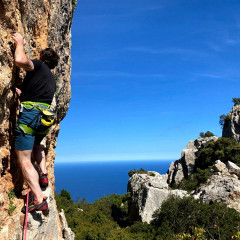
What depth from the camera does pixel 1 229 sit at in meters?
4.60

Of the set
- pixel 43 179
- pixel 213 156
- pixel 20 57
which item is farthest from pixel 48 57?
pixel 213 156

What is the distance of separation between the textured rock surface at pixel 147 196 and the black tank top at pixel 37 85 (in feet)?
96.9

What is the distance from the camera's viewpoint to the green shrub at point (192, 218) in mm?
24639

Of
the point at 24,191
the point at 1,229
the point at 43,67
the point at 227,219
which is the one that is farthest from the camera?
the point at 227,219

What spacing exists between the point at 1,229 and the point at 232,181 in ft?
105

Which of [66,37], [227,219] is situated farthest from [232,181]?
[66,37]

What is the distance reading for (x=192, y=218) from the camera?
2742 cm

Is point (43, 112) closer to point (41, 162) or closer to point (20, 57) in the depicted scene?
Answer: point (20, 57)

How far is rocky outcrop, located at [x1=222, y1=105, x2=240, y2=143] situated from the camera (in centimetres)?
5935

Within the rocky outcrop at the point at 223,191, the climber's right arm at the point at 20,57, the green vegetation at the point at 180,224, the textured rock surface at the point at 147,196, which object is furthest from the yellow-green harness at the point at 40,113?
the rocky outcrop at the point at 223,191

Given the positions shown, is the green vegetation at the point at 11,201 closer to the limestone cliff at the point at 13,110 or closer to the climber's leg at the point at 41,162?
the limestone cliff at the point at 13,110

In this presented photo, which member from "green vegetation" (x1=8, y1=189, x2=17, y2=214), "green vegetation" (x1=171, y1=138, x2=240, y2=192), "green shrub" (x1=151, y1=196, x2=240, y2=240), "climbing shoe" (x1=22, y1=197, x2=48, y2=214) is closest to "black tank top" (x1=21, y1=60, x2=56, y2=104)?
"green vegetation" (x1=8, y1=189, x2=17, y2=214)

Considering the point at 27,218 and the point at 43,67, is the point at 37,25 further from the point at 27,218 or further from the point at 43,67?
the point at 27,218

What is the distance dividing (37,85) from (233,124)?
63.9m
